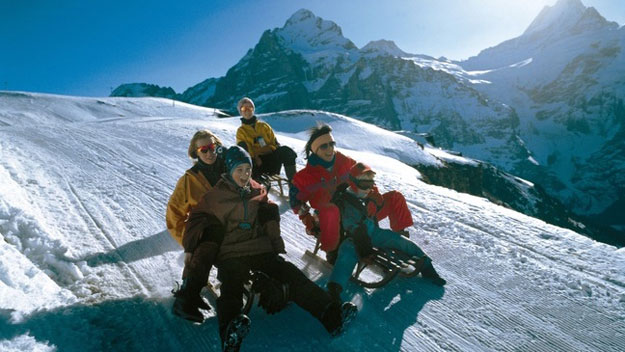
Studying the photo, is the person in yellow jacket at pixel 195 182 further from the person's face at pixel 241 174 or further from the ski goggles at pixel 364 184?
the ski goggles at pixel 364 184

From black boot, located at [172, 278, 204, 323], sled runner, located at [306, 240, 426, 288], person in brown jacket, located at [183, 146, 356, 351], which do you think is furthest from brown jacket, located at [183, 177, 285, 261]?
sled runner, located at [306, 240, 426, 288]

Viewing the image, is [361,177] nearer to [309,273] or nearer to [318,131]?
[318,131]

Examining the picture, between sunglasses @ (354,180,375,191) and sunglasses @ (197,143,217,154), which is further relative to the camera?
sunglasses @ (197,143,217,154)

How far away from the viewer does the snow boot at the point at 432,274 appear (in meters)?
3.47

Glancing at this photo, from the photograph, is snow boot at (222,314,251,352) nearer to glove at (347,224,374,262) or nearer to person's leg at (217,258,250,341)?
person's leg at (217,258,250,341)

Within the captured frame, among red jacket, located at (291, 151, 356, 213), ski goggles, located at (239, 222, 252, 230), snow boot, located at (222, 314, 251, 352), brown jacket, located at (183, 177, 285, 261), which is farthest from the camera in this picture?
red jacket, located at (291, 151, 356, 213)

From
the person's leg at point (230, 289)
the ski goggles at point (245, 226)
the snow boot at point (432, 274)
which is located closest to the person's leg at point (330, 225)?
the ski goggles at point (245, 226)

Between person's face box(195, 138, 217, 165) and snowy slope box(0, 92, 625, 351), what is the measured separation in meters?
1.24

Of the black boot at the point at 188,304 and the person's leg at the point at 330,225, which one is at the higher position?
the person's leg at the point at 330,225

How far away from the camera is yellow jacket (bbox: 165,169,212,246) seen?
3.50m

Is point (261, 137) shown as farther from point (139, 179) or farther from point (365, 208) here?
point (365, 208)

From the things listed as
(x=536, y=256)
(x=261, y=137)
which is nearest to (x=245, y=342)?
(x=536, y=256)

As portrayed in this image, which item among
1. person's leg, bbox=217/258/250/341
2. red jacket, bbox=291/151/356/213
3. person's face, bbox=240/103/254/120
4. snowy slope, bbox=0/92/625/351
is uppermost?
person's face, bbox=240/103/254/120

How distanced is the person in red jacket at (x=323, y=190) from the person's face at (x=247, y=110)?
2.62 m
